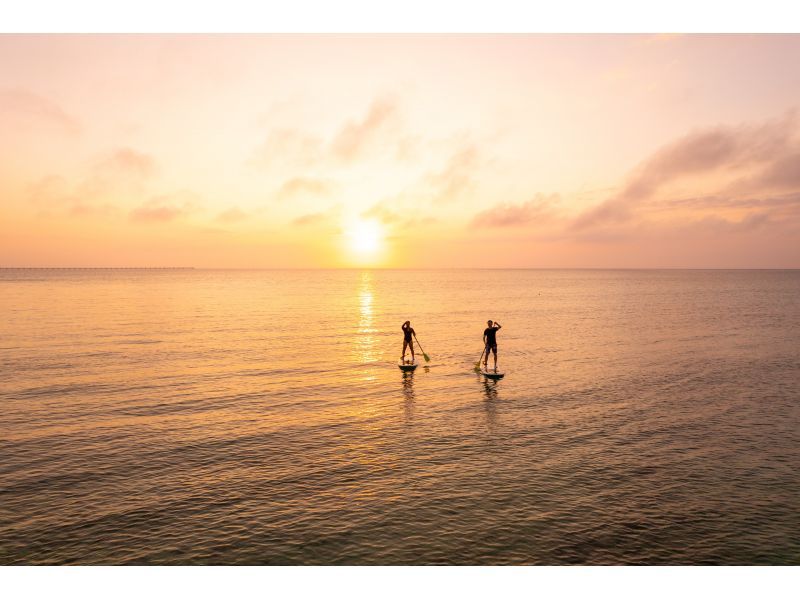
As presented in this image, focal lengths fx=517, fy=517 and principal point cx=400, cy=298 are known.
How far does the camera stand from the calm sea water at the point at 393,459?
1402 centimetres

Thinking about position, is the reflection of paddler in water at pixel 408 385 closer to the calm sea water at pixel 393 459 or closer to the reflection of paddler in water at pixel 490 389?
the calm sea water at pixel 393 459

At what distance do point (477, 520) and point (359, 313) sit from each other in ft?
249

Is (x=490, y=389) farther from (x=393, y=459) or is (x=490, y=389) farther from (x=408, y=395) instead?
(x=393, y=459)

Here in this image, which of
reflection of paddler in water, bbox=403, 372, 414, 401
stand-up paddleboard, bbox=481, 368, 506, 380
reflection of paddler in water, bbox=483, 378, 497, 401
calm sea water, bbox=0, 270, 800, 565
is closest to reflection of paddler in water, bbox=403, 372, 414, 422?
reflection of paddler in water, bbox=403, 372, 414, 401

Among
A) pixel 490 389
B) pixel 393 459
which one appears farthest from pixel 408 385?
pixel 393 459

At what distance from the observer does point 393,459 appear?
19.9m

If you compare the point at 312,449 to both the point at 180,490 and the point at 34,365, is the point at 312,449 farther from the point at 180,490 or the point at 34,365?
the point at 34,365

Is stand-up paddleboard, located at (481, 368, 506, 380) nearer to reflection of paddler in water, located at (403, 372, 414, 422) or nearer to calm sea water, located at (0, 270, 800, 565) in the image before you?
calm sea water, located at (0, 270, 800, 565)

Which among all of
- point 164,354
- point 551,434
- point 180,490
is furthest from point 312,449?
point 164,354

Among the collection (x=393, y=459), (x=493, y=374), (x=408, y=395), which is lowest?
(x=393, y=459)

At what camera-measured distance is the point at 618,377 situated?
36.0m

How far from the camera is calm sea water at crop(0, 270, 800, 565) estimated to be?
1402 cm

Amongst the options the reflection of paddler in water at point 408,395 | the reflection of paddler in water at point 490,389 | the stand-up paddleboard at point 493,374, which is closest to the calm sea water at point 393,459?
the reflection of paddler in water at point 408,395

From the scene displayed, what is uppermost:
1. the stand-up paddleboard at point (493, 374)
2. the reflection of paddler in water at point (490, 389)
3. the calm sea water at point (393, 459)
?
the stand-up paddleboard at point (493, 374)
